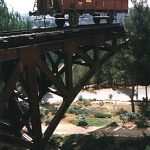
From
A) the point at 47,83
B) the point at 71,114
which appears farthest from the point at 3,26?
the point at 47,83

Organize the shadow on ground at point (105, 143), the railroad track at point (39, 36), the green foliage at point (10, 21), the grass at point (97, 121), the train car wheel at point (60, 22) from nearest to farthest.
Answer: the railroad track at point (39, 36) < the shadow on ground at point (105, 143) < the train car wheel at point (60, 22) < the grass at point (97, 121) < the green foliage at point (10, 21)

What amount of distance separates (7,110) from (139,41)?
938 cm

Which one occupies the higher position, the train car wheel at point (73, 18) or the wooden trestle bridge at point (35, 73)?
the train car wheel at point (73, 18)

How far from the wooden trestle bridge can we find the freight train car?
3439mm

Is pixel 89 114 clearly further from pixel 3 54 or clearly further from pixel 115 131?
pixel 3 54

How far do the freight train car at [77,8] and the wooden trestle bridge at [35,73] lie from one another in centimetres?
344

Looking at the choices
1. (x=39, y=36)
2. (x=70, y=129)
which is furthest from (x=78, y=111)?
(x=39, y=36)

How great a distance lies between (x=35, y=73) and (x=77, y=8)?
1191 cm

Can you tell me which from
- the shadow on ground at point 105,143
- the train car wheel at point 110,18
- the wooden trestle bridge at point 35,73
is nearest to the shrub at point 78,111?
the train car wheel at point 110,18

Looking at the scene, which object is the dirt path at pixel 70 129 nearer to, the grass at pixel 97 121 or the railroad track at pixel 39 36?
the grass at pixel 97 121

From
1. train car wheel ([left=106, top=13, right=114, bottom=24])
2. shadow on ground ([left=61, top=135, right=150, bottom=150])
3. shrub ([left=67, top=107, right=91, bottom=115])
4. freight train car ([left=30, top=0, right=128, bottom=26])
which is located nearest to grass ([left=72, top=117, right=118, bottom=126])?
shrub ([left=67, top=107, right=91, bottom=115])

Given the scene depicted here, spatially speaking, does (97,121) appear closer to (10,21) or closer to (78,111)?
(78,111)

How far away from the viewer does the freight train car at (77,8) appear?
84.1 ft

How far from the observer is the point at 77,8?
26.7 meters
